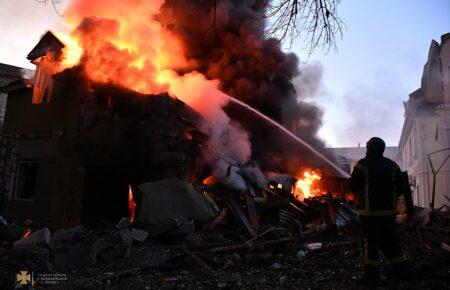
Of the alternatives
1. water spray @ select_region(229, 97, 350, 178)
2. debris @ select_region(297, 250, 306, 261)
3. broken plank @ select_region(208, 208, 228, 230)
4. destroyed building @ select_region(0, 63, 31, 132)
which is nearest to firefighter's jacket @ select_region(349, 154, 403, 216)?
debris @ select_region(297, 250, 306, 261)

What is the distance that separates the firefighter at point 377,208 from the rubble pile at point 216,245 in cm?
44

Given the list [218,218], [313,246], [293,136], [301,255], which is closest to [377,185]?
[301,255]

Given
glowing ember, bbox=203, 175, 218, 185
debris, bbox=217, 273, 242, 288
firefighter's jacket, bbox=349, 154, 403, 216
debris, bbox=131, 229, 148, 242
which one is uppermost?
glowing ember, bbox=203, 175, 218, 185

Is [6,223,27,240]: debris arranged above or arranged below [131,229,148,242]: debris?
below

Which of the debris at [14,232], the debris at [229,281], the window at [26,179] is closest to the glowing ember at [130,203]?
the debris at [14,232]

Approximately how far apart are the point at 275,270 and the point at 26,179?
10.5 m

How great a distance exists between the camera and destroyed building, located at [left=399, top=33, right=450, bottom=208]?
1647cm

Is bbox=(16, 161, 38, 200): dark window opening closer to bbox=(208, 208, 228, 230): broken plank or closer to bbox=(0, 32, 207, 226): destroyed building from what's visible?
bbox=(0, 32, 207, 226): destroyed building

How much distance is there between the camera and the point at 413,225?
278 inches

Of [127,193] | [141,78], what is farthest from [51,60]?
[127,193]

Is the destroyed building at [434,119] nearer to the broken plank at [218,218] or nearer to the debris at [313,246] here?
the broken plank at [218,218]

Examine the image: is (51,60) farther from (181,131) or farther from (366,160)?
(366,160)

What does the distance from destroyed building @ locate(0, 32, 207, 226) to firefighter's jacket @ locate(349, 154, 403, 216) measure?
232 inches

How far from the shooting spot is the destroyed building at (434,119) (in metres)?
16.5
